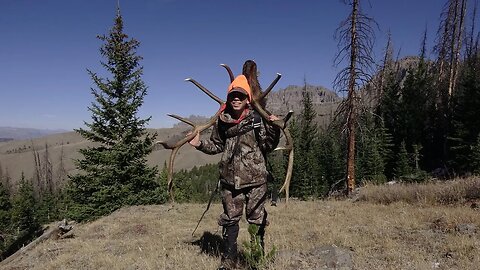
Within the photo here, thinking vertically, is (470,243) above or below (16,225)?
above

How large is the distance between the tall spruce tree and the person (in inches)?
534

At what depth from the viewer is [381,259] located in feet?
16.9

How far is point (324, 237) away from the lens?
664 centimetres

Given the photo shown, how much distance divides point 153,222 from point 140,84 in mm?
10334

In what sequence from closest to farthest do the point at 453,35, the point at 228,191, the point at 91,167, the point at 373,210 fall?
the point at 228,191 < the point at 373,210 < the point at 91,167 < the point at 453,35

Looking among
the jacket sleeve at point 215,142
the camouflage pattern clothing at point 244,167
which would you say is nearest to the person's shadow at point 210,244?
the camouflage pattern clothing at point 244,167

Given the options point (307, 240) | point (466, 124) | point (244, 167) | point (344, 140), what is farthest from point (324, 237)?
point (466, 124)

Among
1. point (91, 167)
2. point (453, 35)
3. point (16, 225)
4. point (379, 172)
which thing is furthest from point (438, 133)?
point (16, 225)

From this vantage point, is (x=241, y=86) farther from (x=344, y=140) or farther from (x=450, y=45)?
(x=450, y=45)

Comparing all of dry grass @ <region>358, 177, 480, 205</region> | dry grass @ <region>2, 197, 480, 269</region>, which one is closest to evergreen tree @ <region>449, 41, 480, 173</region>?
dry grass @ <region>358, 177, 480, 205</region>

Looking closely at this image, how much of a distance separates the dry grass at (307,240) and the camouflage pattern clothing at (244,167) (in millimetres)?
840

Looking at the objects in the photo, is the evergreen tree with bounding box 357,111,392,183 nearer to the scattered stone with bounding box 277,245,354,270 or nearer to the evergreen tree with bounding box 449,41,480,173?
the evergreen tree with bounding box 449,41,480,173

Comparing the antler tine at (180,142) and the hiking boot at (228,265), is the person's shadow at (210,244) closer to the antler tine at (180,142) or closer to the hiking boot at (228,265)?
the hiking boot at (228,265)

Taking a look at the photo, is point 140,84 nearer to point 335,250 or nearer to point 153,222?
point 153,222
